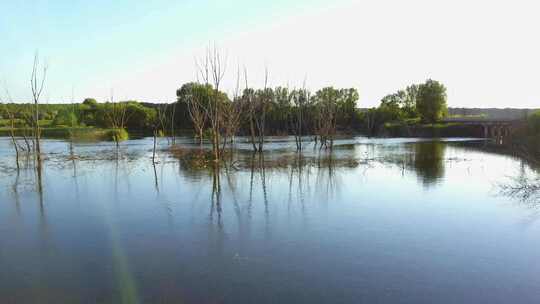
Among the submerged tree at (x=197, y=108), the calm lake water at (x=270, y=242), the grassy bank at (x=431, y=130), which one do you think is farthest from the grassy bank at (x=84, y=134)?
the grassy bank at (x=431, y=130)

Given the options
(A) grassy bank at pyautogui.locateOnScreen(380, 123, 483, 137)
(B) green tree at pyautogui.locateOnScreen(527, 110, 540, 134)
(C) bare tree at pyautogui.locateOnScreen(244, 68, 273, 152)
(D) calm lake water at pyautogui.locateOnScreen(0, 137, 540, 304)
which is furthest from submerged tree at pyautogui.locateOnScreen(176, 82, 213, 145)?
(A) grassy bank at pyautogui.locateOnScreen(380, 123, 483, 137)

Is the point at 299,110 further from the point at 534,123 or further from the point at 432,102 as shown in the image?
the point at 432,102

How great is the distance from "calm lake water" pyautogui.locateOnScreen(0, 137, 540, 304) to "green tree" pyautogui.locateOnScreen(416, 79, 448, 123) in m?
60.4

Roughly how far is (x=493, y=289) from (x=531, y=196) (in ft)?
29.6

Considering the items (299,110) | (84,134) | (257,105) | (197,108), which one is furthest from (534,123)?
(84,134)

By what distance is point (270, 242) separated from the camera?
8977mm

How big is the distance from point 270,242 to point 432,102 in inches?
2829

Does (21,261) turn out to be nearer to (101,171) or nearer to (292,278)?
(292,278)

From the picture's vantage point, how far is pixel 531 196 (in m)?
13.8

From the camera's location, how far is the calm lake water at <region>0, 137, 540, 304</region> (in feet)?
21.4

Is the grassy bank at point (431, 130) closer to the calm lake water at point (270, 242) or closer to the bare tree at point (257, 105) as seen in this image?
the bare tree at point (257, 105)

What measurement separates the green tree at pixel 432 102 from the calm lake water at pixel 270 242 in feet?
198

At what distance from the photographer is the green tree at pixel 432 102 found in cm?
7362

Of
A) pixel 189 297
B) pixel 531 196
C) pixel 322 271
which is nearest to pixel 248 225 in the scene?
pixel 322 271
